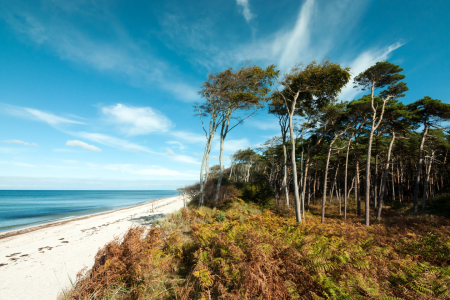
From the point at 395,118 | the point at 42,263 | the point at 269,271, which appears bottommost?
the point at 42,263

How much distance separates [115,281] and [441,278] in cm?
733

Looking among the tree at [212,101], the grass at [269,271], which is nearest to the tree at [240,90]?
the tree at [212,101]

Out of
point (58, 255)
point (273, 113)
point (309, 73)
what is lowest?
point (58, 255)

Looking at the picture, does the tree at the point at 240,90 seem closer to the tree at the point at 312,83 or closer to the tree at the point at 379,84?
the tree at the point at 312,83

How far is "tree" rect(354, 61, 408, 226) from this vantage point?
13.0 meters

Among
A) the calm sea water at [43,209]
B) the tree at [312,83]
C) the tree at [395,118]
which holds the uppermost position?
the tree at [312,83]

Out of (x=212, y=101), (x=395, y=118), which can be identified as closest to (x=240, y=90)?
(x=212, y=101)

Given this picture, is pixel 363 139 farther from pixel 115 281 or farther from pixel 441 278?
pixel 115 281

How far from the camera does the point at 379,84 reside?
45.3ft

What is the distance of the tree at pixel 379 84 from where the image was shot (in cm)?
1299

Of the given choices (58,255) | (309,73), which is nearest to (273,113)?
(309,73)

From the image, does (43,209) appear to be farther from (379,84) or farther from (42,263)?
(379,84)

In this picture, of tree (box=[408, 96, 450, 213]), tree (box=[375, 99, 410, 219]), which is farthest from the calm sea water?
tree (box=[408, 96, 450, 213])

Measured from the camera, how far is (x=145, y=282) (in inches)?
185
